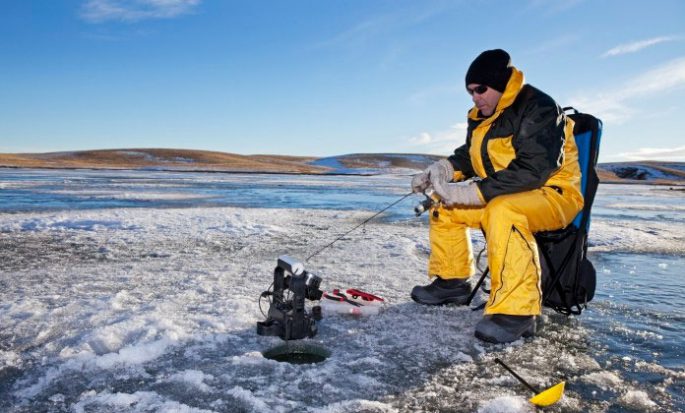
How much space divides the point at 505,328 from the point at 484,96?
4.51 feet

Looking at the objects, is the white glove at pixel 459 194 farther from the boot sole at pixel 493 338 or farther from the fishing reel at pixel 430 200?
the boot sole at pixel 493 338

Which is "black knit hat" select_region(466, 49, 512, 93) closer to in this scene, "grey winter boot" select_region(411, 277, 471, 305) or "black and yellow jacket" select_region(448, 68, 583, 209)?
"black and yellow jacket" select_region(448, 68, 583, 209)

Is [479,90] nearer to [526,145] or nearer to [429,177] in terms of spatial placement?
[526,145]

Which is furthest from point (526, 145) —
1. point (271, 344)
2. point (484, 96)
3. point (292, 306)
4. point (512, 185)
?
point (271, 344)

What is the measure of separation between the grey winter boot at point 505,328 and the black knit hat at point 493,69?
1.33m

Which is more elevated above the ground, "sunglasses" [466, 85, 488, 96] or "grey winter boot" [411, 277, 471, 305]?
"sunglasses" [466, 85, 488, 96]

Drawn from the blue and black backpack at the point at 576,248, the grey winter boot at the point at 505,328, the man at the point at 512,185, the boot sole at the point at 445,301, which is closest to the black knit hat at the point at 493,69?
the man at the point at 512,185

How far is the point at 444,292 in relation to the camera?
3395 mm

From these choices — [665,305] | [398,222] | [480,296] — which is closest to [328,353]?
[480,296]

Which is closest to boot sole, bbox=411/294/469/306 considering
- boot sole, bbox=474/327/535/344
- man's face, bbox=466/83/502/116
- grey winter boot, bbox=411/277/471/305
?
grey winter boot, bbox=411/277/471/305

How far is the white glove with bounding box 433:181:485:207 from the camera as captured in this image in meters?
2.89

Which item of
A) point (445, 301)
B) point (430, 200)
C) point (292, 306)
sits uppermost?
point (430, 200)

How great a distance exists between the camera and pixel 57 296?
3275 mm

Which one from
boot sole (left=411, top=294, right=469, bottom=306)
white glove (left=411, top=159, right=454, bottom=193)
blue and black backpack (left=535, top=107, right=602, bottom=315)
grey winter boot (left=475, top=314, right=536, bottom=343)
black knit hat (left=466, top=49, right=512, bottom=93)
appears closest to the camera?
grey winter boot (left=475, top=314, right=536, bottom=343)
